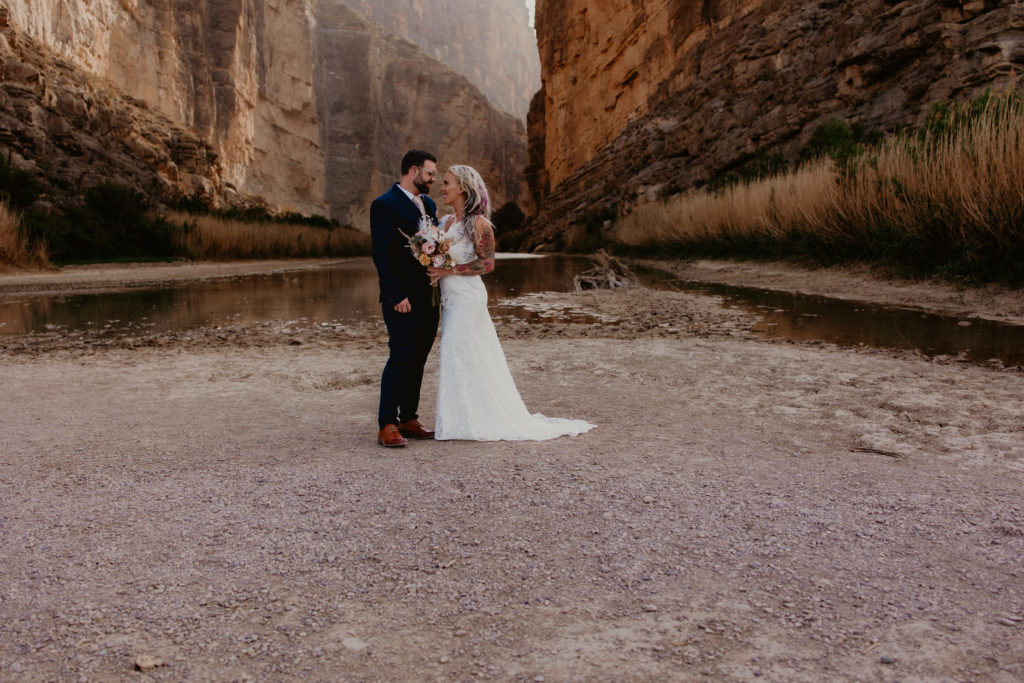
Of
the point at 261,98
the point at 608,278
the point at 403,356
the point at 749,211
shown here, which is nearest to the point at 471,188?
the point at 403,356

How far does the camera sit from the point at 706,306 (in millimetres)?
A: 11320

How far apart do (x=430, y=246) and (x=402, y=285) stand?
0.30 metres

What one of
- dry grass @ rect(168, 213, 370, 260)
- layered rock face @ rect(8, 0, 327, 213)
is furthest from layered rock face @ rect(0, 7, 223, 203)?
dry grass @ rect(168, 213, 370, 260)

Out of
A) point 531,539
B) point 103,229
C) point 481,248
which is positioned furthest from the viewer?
point 103,229

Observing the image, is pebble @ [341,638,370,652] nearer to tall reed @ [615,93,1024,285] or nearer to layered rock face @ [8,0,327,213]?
tall reed @ [615,93,1024,285]

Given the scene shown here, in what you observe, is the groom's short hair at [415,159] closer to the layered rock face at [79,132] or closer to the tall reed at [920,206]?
the tall reed at [920,206]

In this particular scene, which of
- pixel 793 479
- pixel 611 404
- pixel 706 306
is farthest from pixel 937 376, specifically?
pixel 706 306

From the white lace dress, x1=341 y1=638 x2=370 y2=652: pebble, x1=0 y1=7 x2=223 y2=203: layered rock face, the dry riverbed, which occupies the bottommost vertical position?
x1=341 y1=638 x2=370 y2=652: pebble

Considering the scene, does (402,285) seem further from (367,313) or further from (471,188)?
(367,313)

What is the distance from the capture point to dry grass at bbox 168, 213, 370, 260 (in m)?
25.5

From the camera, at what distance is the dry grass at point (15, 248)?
16.8 meters

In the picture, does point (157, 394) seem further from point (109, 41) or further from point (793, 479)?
point (109, 41)

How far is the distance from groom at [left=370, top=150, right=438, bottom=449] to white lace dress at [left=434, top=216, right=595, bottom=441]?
6.2 inches

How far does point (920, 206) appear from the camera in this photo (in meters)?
11.2
